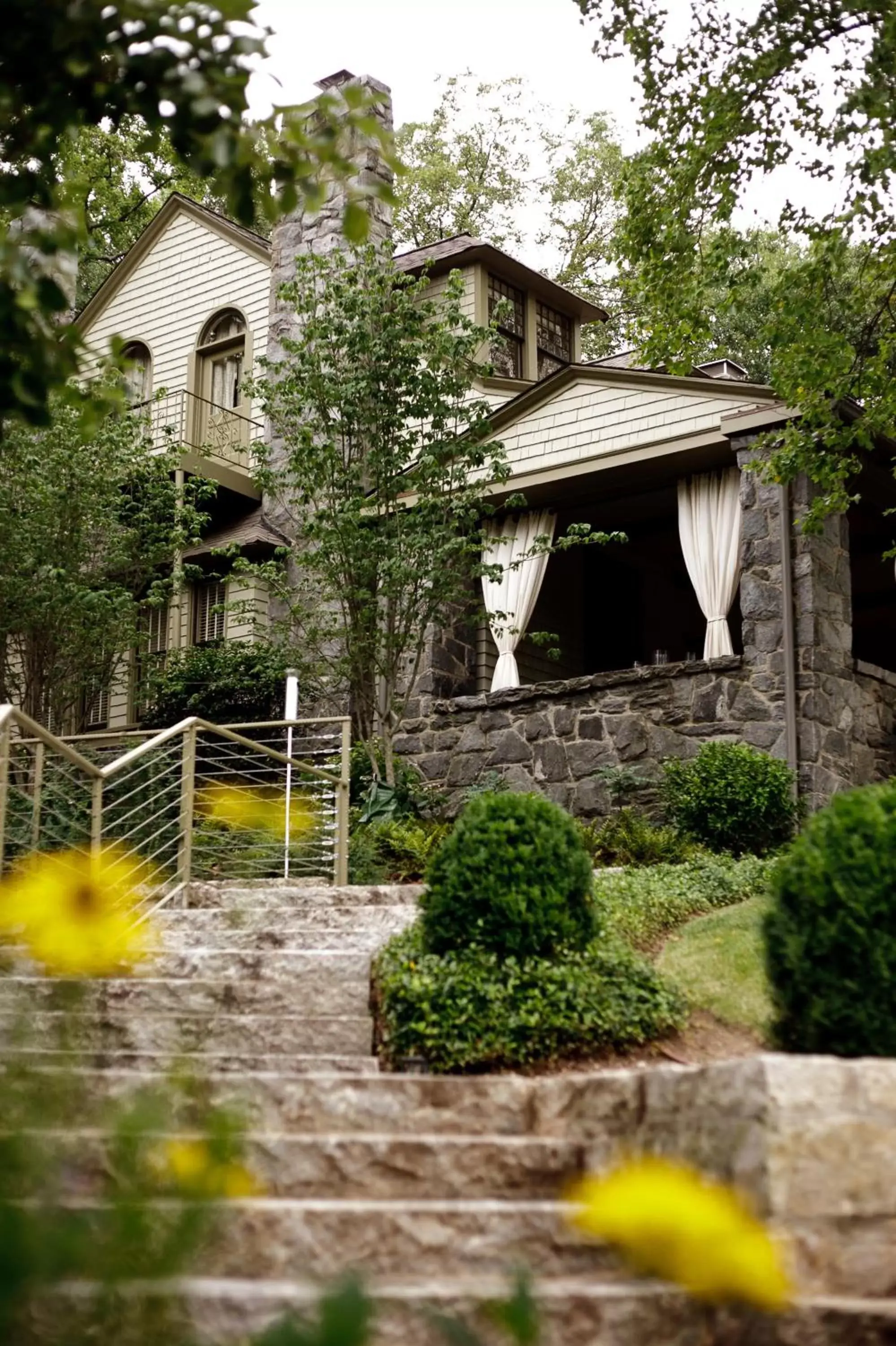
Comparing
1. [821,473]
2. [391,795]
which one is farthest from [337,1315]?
[391,795]

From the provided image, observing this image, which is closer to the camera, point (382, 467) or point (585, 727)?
point (585, 727)

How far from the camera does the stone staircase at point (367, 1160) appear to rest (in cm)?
323

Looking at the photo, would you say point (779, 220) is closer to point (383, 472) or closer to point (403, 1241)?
point (383, 472)

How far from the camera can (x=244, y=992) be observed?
616 cm

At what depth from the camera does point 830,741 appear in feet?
35.4

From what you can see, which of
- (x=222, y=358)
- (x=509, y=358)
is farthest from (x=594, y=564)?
(x=222, y=358)

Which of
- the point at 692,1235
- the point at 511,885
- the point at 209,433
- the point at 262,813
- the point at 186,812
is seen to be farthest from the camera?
the point at 209,433

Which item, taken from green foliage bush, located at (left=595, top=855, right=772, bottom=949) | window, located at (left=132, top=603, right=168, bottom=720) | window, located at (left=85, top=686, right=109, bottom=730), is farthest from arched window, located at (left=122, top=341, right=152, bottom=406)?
green foliage bush, located at (left=595, top=855, right=772, bottom=949)

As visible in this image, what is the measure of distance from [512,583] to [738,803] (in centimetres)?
349

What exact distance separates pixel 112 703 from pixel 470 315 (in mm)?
6255

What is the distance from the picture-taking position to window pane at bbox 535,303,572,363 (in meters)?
17.0

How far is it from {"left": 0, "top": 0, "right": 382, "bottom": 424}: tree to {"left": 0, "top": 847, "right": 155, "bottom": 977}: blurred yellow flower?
1284mm

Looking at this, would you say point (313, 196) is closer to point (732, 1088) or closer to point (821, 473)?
point (732, 1088)

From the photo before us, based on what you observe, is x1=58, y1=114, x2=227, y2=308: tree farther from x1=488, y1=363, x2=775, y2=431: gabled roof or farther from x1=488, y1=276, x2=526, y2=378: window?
x1=488, y1=363, x2=775, y2=431: gabled roof
